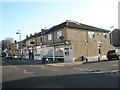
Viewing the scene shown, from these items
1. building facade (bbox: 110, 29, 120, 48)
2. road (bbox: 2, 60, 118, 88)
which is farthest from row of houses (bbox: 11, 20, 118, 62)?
building facade (bbox: 110, 29, 120, 48)

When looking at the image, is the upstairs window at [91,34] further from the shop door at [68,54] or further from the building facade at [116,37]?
the building facade at [116,37]

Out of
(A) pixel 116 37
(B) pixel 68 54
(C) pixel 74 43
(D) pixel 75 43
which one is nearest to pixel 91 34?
(D) pixel 75 43

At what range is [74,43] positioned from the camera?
25.7 metres

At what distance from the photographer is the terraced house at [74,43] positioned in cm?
2553

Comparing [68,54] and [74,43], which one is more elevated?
[74,43]

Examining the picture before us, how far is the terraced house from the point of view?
2553cm

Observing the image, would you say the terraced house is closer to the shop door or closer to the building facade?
the shop door

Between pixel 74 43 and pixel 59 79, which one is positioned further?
pixel 74 43

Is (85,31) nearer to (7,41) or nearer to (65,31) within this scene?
(65,31)

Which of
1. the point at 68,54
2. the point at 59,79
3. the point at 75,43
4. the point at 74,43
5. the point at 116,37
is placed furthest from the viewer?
the point at 116,37

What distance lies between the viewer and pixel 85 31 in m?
28.0

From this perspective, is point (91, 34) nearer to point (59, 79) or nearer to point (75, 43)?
point (75, 43)

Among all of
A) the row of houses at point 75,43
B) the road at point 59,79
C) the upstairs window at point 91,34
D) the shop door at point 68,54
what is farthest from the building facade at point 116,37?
the road at point 59,79

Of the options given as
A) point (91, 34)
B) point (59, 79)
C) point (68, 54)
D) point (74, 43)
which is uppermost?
point (91, 34)
